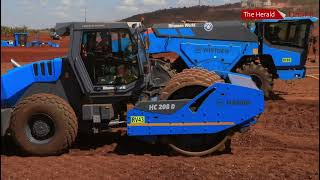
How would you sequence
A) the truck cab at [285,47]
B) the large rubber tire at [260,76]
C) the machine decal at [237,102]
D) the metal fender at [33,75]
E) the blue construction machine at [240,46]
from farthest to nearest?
1. the truck cab at [285,47]
2. the blue construction machine at [240,46]
3. the large rubber tire at [260,76]
4. the metal fender at [33,75]
5. the machine decal at [237,102]

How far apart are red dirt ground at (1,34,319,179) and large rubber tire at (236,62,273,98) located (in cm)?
340

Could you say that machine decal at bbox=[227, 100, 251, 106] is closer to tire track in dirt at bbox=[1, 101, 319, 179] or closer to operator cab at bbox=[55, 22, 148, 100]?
tire track in dirt at bbox=[1, 101, 319, 179]

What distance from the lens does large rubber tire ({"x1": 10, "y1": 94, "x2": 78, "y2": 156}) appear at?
23.4 ft

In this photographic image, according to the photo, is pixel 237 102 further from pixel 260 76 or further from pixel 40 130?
pixel 260 76

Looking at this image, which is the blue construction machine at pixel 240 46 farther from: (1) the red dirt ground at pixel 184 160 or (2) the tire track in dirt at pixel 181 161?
(2) the tire track in dirt at pixel 181 161

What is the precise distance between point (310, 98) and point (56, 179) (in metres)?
8.25

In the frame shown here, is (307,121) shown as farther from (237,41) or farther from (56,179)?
(56,179)

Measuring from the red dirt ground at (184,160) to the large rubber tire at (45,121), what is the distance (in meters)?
0.17

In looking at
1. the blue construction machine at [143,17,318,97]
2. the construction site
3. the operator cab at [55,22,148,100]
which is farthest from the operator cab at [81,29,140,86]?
the blue construction machine at [143,17,318,97]

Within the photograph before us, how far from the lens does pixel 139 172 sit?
605 centimetres

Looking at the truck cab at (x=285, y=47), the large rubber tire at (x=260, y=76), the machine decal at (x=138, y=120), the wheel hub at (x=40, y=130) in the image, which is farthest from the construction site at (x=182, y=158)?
the truck cab at (x=285, y=47)

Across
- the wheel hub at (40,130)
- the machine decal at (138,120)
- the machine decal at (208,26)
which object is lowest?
the wheel hub at (40,130)

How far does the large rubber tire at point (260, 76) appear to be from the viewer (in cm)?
1305

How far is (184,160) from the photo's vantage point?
6820 mm
